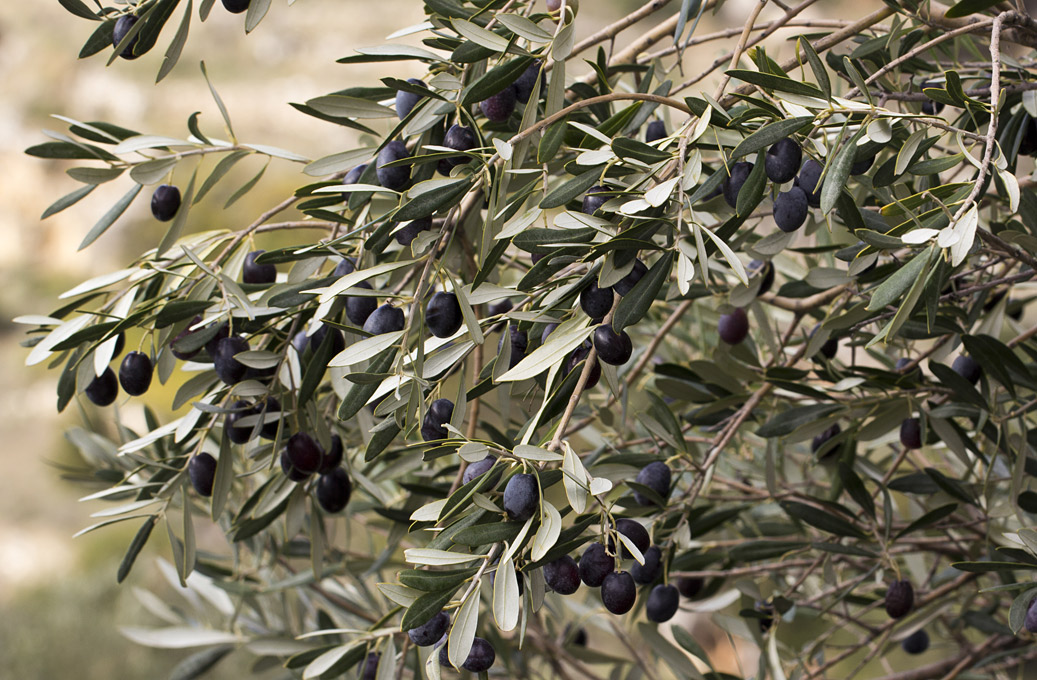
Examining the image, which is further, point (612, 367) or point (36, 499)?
point (36, 499)

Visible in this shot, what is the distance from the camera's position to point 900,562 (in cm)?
99

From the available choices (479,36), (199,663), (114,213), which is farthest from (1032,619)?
(199,663)

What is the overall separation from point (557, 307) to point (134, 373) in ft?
0.95

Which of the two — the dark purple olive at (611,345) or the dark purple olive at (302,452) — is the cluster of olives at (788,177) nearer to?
the dark purple olive at (611,345)

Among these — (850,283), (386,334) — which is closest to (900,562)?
(850,283)

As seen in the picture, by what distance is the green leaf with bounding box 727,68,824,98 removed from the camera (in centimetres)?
43

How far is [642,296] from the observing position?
1.45 feet

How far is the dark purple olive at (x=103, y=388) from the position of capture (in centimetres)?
59

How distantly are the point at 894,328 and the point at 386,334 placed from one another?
0.85 ft

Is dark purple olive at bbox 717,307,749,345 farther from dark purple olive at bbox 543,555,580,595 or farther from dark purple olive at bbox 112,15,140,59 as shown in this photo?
dark purple olive at bbox 112,15,140,59

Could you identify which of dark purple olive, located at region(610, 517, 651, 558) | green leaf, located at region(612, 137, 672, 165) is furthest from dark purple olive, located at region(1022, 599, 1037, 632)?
green leaf, located at region(612, 137, 672, 165)

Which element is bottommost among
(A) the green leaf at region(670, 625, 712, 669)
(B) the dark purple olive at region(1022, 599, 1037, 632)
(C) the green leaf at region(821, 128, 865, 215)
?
(A) the green leaf at region(670, 625, 712, 669)

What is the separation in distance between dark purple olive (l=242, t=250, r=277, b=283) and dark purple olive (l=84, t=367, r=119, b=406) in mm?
116

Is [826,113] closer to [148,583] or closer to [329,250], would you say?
[329,250]
